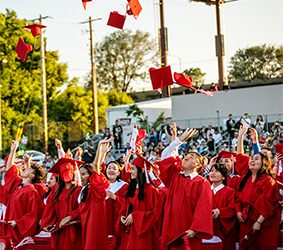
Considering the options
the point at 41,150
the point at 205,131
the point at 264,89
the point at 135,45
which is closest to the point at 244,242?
the point at 205,131

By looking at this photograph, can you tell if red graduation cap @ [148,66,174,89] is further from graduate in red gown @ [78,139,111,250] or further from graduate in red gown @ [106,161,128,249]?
graduate in red gown @ [78,139,111,250]

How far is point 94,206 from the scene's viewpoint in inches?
364

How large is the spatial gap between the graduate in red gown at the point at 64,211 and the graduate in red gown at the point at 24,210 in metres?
0.38

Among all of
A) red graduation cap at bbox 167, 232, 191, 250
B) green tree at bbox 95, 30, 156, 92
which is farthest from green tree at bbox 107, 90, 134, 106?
red graduation cap at bbox 167, 232, 191, 250

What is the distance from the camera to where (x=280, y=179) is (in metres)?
9.73

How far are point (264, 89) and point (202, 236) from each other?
83.7ft

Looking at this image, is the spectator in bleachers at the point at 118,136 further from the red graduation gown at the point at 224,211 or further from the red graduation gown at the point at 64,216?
the red graduation gown at the point at 224,211

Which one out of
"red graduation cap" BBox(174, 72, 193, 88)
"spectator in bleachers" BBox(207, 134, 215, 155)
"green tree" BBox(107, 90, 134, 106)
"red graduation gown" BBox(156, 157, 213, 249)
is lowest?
"red graduation gown" BBox(156, 157, 213, 249)

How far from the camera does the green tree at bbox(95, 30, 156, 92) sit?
5925cm

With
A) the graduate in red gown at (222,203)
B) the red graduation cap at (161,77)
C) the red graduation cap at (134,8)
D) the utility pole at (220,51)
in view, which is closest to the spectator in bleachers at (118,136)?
the utility pole at (220,51)

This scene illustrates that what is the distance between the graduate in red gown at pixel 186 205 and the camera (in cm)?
815

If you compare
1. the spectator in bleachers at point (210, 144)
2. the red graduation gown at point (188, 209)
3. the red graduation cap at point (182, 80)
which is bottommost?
the red graduation gown at point (188, 209)

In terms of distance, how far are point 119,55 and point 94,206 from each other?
50.7 metres

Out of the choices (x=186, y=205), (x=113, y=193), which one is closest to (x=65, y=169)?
(x=113, y=193)
